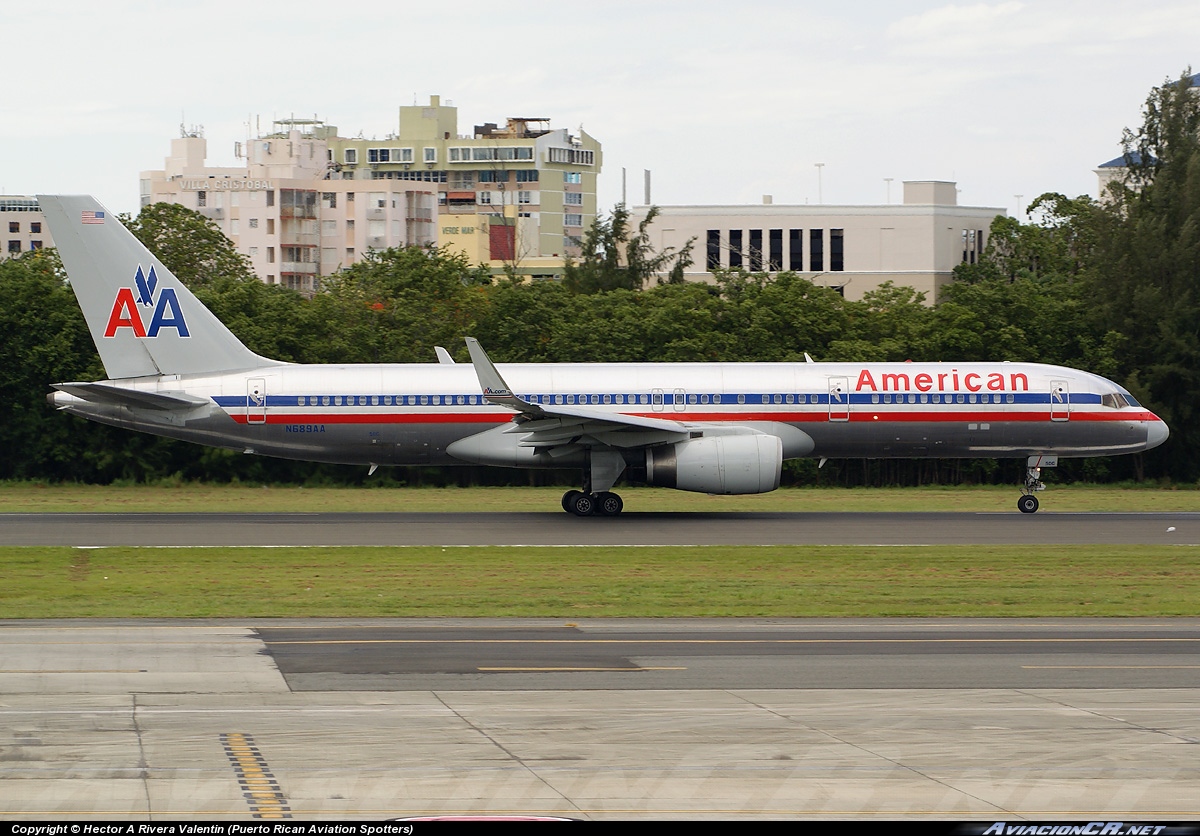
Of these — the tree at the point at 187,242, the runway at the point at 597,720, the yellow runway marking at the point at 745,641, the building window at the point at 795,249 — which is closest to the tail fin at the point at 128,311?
the runway at the point at 597,720

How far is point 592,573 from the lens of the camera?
28.3 metres

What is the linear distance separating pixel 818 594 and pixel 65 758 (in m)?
15.1

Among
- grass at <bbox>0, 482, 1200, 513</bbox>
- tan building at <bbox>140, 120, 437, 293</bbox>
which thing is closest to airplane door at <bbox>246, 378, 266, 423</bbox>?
grass at <bbox>0, 482, 1200, 513</bbox>

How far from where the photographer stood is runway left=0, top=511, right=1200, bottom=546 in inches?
1335

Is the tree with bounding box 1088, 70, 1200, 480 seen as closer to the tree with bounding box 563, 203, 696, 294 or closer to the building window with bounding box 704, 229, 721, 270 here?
the tree with bounding box 563, 203, 696, 294

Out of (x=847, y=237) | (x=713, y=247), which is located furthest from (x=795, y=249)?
(x=713, y=247)

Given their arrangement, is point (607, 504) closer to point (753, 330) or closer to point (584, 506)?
point (584, 506)

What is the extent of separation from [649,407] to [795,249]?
3823 inches

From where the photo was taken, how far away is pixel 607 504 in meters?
40.0

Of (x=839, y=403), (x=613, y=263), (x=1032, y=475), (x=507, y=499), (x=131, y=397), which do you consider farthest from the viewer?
(x=613, y=263)

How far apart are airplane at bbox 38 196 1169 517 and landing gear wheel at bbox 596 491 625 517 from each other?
0.12 feet

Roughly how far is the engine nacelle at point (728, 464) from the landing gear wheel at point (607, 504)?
2.44 metres
